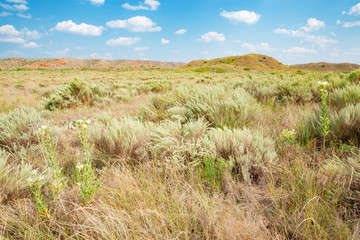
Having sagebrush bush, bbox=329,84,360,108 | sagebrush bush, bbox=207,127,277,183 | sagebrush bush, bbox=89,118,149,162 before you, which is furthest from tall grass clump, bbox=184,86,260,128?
sagebrush bush, bbox=329,84,360,108

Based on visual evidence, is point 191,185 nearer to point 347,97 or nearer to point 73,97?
point 347,97

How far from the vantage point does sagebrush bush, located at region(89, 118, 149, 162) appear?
2.23 m

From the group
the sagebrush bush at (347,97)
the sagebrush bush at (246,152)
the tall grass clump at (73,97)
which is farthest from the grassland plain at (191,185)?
the tall grass clump at (73,97)

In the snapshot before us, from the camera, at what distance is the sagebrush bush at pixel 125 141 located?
2.23m

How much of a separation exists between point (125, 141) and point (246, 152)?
1.52 meters

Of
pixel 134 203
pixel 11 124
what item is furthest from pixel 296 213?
pixel 11 124

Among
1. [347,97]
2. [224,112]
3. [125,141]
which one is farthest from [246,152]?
[347,97]

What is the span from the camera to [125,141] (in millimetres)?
2340

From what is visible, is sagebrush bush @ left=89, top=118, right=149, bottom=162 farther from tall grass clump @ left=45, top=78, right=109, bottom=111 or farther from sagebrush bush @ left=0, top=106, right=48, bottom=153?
tall grass clump @ left=45, top=78, right=109, bottom=111

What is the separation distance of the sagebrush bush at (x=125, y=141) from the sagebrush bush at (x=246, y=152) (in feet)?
2.97

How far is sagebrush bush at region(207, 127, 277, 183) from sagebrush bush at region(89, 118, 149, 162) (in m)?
0.91

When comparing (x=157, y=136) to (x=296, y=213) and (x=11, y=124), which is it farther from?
(x=11, y=124)

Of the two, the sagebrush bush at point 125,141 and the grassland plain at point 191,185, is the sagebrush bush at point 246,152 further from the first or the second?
the sagebrush bush at point 125,141

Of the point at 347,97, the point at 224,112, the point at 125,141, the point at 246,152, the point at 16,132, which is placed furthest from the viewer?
the point at 347,97
